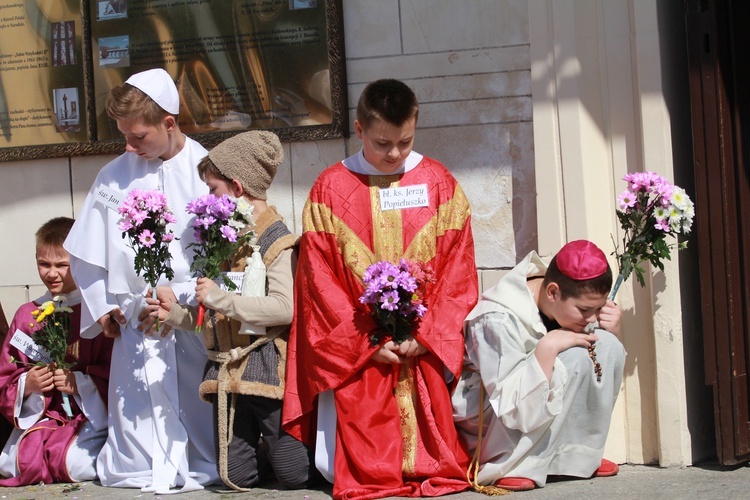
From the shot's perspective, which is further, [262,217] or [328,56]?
[328,56]

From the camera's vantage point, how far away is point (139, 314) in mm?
5195

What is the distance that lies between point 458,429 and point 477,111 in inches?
68.0

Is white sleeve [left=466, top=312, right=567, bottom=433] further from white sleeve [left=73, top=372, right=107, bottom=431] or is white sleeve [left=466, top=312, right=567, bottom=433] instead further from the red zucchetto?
white sleeve [left=73, top=372, right=107, bottom=431]

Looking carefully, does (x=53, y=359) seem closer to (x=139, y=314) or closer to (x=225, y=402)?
(x=139, y=314)

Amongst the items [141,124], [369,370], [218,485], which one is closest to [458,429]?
[369,370]

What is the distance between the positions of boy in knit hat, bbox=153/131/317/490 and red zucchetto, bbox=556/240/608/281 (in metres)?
1.25

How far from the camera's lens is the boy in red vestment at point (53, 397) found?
541 cm

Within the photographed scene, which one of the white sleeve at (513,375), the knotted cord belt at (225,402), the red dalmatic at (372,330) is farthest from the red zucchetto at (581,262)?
the knotted cord belt at (225,402)

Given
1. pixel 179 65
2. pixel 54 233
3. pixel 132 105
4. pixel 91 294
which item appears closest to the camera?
pixel 132 105

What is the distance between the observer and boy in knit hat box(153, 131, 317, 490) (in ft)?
16.2

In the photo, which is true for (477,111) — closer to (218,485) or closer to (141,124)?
(141,124)

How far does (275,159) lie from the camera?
16.8ft

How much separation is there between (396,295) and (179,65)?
2.35 m

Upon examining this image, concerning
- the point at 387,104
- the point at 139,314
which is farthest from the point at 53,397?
the point at 387,104
